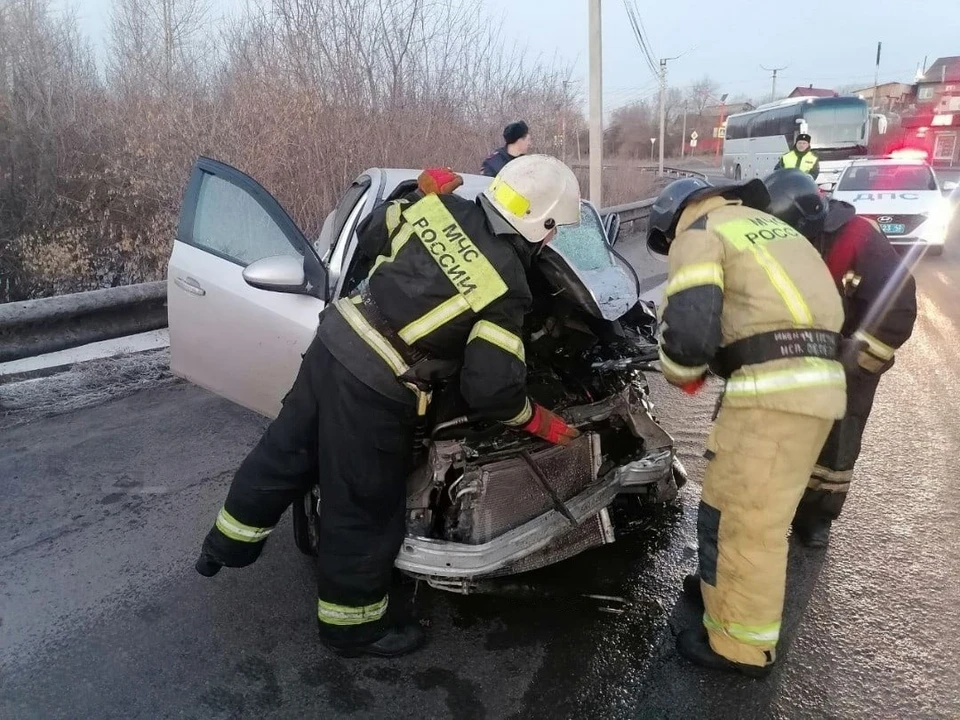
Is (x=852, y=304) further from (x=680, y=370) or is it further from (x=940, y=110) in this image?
(x=940, y=110)

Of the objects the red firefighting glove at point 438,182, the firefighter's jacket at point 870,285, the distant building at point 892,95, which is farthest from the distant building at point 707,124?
the red firefighting glove at point 438,182

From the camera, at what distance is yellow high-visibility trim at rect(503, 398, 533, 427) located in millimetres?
2332

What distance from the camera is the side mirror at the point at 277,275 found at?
315 centimetres

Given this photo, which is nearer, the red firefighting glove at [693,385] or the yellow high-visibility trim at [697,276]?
the yellow high-visibility trim at [697,276]

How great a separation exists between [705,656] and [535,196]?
1632 mm

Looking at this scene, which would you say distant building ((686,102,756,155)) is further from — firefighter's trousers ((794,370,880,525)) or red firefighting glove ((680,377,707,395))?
red firefighting glove ((680,377,707,395))

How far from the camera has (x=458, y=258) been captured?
224 centimetres

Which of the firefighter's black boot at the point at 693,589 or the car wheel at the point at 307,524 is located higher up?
the car wheel at the point at 307,524

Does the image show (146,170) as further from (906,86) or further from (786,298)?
(906,86)

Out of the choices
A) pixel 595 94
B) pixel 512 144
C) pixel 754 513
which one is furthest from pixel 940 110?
pixel 754 513

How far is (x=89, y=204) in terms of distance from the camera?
9.16 m

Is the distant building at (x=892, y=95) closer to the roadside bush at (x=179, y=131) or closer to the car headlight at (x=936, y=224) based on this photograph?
the car headlight at (x=936, y=224)

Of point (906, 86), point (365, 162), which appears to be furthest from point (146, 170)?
point (906, 86)

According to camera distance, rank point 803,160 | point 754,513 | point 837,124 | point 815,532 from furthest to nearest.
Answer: point 837,124 → point 803,160 → point 815,532 → point 754,513
